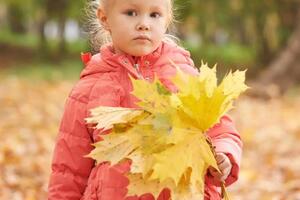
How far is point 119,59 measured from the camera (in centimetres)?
268

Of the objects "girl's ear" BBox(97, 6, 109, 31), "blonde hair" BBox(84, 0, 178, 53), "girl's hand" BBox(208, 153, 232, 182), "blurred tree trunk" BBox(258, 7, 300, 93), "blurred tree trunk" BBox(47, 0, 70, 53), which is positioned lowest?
"girl's hand" BBox(208, 153, 232, 182)

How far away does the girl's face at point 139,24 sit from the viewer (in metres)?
2.61

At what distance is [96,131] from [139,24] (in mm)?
396

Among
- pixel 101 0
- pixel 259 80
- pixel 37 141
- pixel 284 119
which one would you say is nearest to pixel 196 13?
pixel 259 80

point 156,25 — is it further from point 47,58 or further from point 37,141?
point 47,58

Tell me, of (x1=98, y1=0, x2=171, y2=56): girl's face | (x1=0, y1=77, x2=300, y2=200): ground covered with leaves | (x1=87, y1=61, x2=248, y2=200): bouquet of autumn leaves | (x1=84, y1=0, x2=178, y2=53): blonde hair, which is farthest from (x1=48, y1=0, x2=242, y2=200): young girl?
(x1=0, y1=77, x2=300, y2=200): ground covered with leaves

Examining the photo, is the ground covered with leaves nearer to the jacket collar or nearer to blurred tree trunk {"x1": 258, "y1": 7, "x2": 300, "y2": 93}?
blurred tree trunk {"x1": 258, "y1": 7, "x2": 300, "y2": 93}

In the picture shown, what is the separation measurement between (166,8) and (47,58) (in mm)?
17225

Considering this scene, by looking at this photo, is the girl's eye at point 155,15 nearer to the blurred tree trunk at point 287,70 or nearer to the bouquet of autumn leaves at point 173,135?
the bouquet of autumn leaves at point 173,135

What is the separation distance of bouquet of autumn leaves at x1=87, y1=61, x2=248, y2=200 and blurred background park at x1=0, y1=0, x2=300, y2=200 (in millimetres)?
1018

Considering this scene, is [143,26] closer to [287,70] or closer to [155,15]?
[155,15]

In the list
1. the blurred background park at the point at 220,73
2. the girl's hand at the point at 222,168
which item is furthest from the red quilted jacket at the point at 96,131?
the blurred background park at the point at 220,73

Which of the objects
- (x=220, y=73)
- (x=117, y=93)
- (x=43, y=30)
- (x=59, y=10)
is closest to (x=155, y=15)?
(x=117, y=93)

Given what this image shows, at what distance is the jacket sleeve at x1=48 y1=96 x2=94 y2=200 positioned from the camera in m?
2.68
